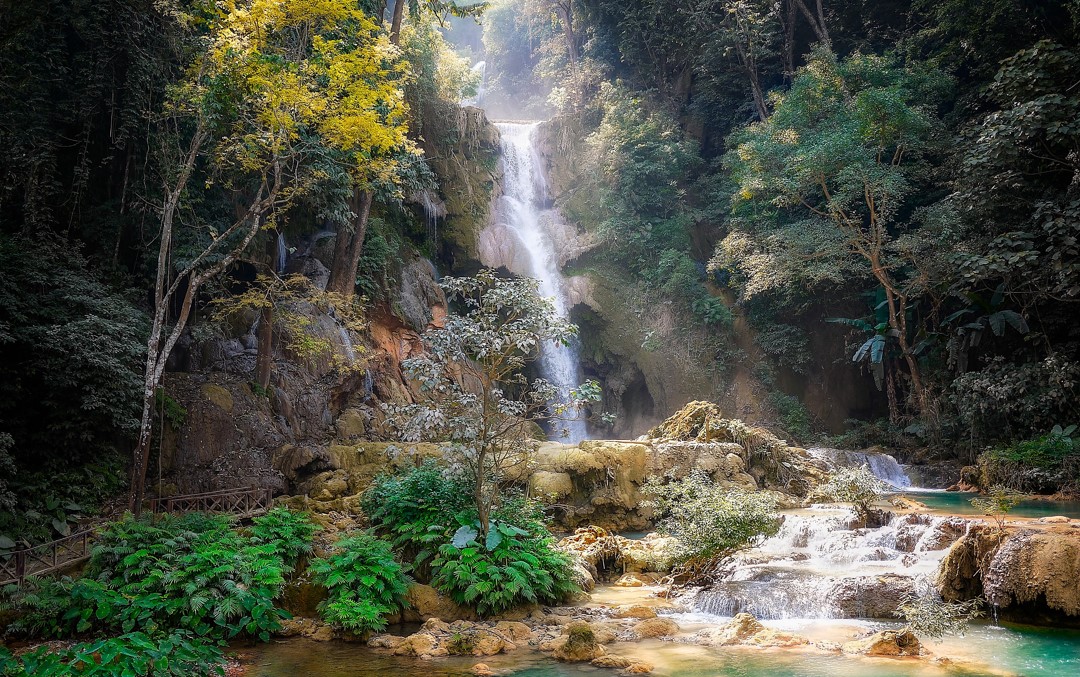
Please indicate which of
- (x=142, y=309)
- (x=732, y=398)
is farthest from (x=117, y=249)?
(x=732, y=398)

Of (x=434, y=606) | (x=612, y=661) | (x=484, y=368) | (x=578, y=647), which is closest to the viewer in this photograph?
(x=612, y=661)

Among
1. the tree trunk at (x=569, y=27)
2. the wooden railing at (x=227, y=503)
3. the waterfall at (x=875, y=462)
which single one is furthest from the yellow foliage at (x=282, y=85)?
the tree trunk at (x=569, y=27)

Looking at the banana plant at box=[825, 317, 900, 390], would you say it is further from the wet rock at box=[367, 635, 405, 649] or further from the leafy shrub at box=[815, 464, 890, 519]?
the wet rock at box=[367, 635, 405, 649]

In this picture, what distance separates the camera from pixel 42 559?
30.9 feet

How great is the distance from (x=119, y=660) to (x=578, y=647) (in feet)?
14.2

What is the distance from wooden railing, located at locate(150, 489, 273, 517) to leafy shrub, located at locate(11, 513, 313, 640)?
8.24 ft

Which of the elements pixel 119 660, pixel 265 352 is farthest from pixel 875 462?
pixel 119 660

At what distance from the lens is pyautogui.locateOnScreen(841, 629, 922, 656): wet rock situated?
23.5 feet

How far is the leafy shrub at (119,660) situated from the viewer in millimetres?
5289

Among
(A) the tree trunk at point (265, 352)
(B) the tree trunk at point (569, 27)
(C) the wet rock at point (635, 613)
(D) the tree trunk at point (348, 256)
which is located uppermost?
(B) the tree trunk at point (569, 27)

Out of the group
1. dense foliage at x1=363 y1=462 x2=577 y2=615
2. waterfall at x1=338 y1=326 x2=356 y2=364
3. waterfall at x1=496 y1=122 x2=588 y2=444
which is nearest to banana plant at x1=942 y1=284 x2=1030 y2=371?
waterfall at x1=496 y1=122 x2=588 y2=444

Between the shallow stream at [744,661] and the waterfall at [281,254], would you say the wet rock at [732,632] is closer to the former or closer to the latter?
the shallow stream at [744,661]

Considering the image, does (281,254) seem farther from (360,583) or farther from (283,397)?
(360,583)

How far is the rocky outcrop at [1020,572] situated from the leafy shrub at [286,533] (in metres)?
8.03
